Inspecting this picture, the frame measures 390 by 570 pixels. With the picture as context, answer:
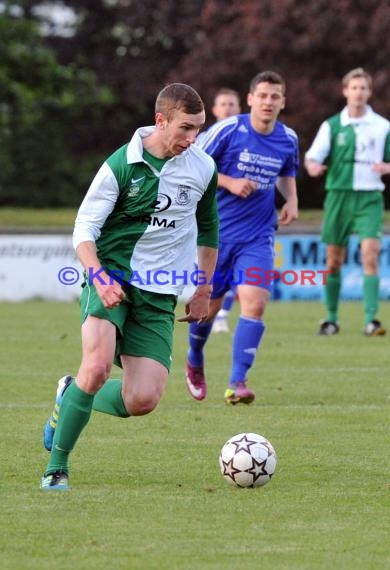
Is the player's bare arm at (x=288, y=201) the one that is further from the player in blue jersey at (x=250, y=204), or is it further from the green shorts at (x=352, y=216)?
the green shorts at (x=352, y=216)

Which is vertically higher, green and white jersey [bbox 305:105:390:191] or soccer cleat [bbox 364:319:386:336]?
green and white jersey [bbox 305:105:390:191]

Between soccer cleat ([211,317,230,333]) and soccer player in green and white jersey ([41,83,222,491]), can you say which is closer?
soccer player in green and white jersey ([41,83,222,491])

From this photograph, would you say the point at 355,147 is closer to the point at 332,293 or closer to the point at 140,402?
the point at 332,293

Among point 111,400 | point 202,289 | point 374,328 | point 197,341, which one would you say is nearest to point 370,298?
point 374,328

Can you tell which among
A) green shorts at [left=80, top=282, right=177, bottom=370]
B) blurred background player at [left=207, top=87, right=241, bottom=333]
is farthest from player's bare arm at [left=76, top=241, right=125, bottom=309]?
blurred background player at [left=207, top=87, right=241, bottom=333]

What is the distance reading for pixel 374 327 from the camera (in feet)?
48.5

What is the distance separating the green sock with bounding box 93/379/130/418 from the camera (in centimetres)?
708

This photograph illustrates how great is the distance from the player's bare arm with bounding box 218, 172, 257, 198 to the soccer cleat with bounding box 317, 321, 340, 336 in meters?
5.07

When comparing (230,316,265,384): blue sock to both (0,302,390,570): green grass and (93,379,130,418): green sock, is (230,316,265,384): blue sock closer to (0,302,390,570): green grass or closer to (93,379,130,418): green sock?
(0,302,390,570): green grass

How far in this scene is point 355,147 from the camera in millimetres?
15078

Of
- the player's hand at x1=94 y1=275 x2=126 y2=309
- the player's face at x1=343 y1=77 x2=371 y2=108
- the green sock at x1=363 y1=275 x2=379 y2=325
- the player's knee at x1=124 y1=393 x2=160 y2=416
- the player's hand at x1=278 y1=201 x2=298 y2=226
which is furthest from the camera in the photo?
the green sock at x1=363 y1=275 x2=379 y2=325

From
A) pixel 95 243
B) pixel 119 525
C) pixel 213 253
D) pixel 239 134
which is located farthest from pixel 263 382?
pixel 119 525

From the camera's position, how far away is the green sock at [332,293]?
→ 49.5 ft

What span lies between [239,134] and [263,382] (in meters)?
2.02
